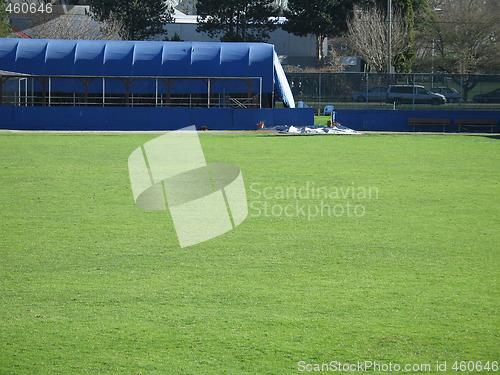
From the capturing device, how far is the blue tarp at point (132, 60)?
4050 centimetres

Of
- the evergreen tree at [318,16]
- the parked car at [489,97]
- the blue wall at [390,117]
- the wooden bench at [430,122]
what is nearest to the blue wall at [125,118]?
the blue wall at [390,117]

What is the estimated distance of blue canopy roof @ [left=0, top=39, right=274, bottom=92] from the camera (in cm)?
4047

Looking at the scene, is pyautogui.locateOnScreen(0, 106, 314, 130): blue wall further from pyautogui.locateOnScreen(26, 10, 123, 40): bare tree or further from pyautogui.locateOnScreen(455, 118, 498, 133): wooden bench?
pyautogui.locateOnScreen(26, 10, 123, 40): bare tree

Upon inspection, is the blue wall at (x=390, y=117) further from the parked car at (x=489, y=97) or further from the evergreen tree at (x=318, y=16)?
the evergreen tree at (x=318, y=16)

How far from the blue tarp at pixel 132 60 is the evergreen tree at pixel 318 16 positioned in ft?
104

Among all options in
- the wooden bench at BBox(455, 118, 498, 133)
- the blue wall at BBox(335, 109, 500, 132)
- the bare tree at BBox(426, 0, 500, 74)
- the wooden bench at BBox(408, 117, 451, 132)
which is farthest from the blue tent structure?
the bare tree at BBox(426, 0, 500, 74)

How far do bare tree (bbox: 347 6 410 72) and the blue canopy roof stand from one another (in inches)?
983

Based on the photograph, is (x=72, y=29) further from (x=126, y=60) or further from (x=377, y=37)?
(x=377, y=37)

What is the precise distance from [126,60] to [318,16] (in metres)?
35.0

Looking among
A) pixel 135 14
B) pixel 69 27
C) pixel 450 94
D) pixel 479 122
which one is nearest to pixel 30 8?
pixel 69 27

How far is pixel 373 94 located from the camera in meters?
41.5

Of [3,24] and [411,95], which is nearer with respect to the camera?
[411,95]

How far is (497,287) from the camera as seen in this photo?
26.7 feet

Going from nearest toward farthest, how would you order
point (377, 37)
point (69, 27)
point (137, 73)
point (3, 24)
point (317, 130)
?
point (317, 130), point (137, 73), point (3, 24), point (69, 27), point (377, 37)
